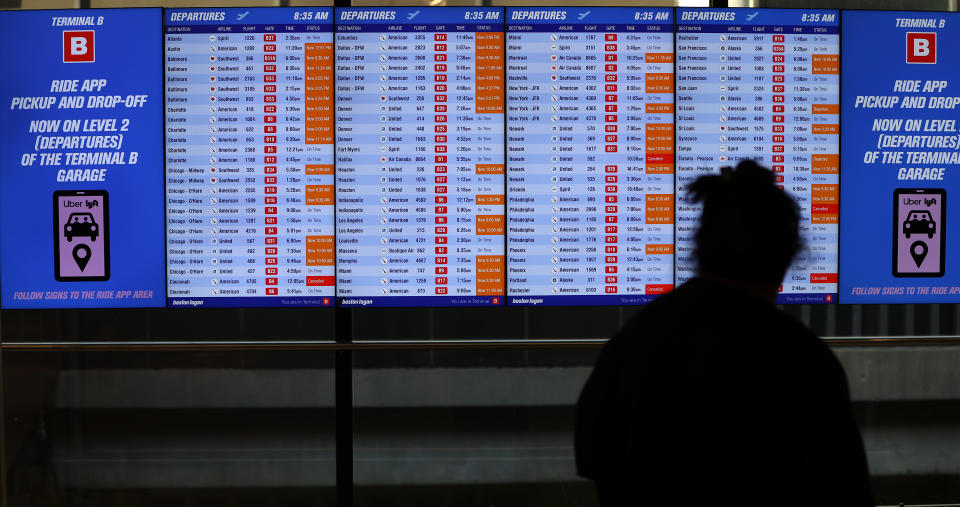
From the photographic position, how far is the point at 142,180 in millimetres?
3871

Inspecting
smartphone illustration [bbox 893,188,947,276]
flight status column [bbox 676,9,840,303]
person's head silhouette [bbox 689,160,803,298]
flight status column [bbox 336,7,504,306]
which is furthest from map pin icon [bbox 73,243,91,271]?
smartphone illustration [bbox 893,188,947,276]

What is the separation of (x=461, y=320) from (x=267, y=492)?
3.89 m

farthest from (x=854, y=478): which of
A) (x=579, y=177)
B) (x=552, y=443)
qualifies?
(x=552, y=443)

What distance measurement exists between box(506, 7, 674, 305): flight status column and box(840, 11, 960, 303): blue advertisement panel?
0.87m

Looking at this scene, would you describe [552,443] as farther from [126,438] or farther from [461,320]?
[126,438]

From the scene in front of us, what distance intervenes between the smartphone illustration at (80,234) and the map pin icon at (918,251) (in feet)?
12.3

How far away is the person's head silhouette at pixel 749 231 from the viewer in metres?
1.45

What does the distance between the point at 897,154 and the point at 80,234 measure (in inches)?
150

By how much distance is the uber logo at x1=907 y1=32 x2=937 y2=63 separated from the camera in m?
3.98

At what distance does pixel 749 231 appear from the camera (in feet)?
4.75

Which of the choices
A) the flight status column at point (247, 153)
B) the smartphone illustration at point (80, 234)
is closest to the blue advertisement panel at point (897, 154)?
the flight status column at point (247, 153)

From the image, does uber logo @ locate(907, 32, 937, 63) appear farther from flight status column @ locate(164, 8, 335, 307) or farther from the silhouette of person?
the silhouette of person

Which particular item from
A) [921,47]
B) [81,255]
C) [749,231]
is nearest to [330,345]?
[81,255]

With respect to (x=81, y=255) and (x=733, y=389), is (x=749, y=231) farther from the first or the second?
(x=81, y=255)
